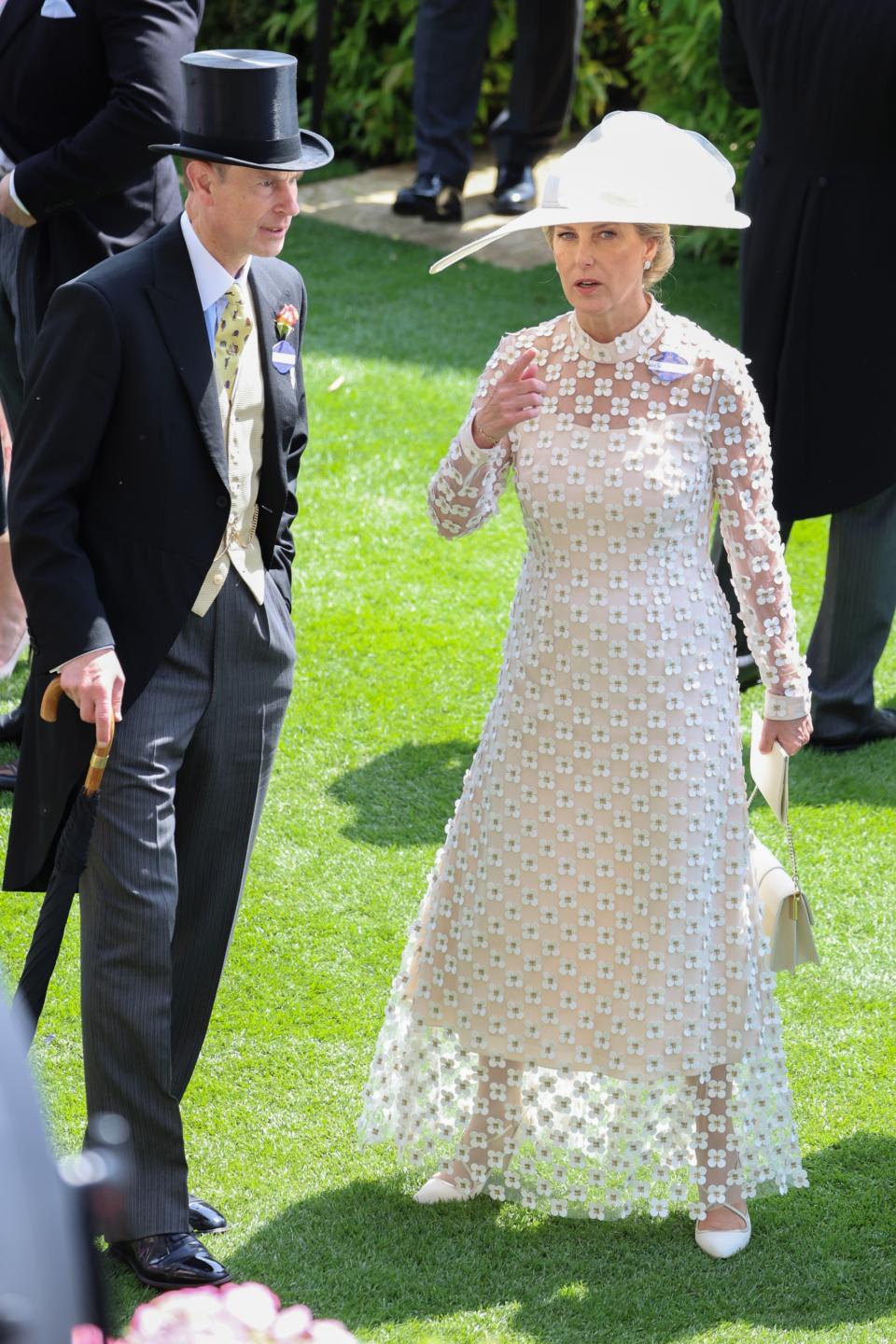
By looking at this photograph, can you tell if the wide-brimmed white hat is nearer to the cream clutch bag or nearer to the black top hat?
the black top hat

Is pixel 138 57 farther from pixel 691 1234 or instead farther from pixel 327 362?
pixel 327 362

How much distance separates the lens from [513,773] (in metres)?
3.56

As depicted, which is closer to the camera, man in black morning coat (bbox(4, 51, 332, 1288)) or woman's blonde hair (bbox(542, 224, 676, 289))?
man in black morning coat (bbox(4, 51, 332, 1288))

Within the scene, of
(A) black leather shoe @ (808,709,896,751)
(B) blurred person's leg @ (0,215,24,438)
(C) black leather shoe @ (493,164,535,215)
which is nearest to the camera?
(B) blurred person's leg @ (0,215,24,438)

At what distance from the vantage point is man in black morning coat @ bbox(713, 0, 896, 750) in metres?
5.27

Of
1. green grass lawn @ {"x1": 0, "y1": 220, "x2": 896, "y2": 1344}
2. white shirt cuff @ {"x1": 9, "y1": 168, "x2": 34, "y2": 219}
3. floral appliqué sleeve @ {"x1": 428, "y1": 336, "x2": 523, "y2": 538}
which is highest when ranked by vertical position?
white shirt cuff @ {"x1": 9, "y1": 168, "x2": 34, "y2": 219}

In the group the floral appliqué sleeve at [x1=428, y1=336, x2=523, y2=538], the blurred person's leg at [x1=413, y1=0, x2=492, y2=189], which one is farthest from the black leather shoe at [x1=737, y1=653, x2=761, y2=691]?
the blurred person's leg at [x1=413, y1=0, x2=492, y2=189]

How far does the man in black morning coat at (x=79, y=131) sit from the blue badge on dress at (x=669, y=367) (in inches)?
Result: 75.9

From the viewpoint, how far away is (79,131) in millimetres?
4832

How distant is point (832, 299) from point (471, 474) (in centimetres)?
241

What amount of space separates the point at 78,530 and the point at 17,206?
1.92m

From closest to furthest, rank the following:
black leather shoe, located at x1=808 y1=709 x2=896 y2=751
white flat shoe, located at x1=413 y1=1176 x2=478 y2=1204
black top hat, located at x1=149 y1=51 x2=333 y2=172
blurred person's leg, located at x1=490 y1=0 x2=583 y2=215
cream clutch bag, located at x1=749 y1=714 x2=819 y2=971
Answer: black top hat, located at x1=149 y1=51 x2=333 y2=172 → cream clutch bag, located at x1=749 y1=714 x2=819 y2=971 → white flat shoe, located at x1=413 y1=1176 x2=478 y2=1204 → black leather shoe, located at x1=808 y1=709 x2=896 y2=751 → blurred person's leg, located at x1=490 y1=0 x2=583 y2=215

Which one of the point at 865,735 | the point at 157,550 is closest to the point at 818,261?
the point at 865,735

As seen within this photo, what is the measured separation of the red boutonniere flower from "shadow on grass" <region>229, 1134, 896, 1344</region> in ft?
5.57
